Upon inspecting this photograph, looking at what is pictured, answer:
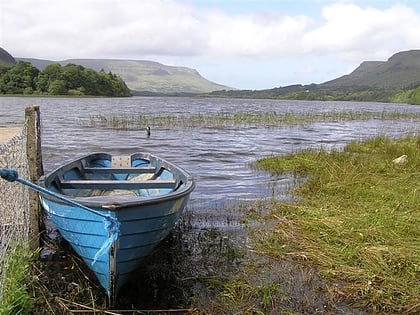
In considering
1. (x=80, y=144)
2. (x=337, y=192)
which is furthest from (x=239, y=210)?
(x=80, y=144)

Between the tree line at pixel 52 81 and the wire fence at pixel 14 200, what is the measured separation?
99425 millimetres

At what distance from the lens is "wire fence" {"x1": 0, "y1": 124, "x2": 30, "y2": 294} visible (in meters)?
6.22

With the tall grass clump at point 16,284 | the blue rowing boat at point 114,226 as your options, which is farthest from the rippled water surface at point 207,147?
the tall grass clump at point 16,284

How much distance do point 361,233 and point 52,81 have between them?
106m

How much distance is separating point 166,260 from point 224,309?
1.71m

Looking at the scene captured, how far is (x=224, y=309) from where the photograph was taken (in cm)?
555

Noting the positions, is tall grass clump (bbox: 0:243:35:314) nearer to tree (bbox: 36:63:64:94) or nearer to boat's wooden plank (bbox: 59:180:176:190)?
boat's wooden plank (bbox: 59:180:176:190)

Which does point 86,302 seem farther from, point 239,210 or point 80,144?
point 80,144

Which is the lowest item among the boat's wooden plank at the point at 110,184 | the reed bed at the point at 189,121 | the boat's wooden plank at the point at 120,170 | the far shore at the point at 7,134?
the reed bed at the point at 189,121

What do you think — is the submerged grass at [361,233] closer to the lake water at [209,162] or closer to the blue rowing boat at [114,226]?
the lake water at [209,162]

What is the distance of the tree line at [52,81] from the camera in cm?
10075

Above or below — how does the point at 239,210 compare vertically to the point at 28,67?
below

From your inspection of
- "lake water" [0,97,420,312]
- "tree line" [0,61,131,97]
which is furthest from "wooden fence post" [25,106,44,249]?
"tree line" [0,61,131,97]

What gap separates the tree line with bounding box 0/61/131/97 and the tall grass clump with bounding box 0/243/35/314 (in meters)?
101
